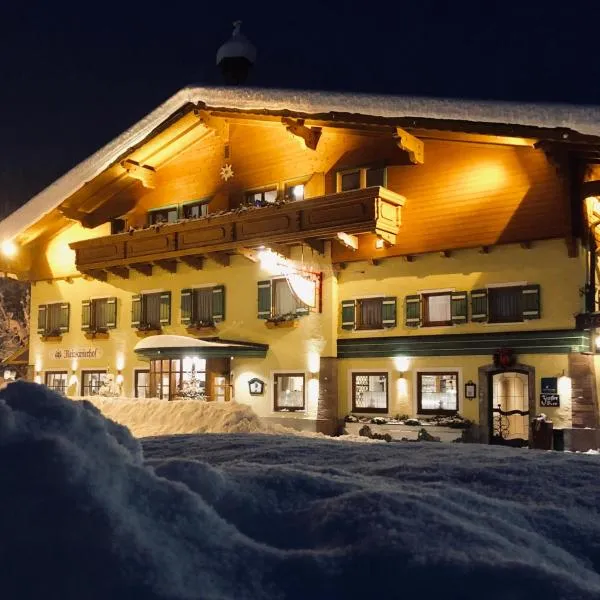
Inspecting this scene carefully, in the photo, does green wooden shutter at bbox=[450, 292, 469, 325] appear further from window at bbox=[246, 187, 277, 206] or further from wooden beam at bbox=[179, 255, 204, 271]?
wooden beam at bbox=[179, 255, 204, 271]

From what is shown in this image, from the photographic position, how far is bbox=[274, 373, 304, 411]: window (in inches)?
937

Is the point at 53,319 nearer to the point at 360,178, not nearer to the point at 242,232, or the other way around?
the point at 242,232

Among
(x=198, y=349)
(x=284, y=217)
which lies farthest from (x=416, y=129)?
(x=198, y=349)

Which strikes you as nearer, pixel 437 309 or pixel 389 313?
pixel 437 309

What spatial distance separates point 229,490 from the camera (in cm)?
286

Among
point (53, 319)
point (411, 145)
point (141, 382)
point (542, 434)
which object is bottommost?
point (542, 434)

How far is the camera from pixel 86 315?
29969mm

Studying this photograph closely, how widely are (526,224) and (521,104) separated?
352 centimetres

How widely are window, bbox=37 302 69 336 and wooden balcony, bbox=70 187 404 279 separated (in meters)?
3.23

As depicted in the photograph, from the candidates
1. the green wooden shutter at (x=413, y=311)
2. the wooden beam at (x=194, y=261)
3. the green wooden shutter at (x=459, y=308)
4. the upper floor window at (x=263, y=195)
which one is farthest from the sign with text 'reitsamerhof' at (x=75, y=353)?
the green wooden shutter at (x=459, y=308)

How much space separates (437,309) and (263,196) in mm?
7285

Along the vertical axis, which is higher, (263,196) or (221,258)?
(263,196)

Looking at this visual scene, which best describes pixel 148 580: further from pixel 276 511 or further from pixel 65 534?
pixel 276 511

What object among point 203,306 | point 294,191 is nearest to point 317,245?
point 294,191
